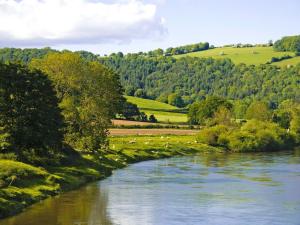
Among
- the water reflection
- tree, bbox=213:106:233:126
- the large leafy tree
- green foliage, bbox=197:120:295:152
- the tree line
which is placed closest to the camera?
the water reflection

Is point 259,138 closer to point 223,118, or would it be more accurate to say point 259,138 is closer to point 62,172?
point 223,118

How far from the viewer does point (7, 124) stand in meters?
69.4

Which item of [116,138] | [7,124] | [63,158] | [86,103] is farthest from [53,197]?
[116,138]

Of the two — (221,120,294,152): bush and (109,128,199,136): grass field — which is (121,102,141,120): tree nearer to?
(109,128,199,136): grass field

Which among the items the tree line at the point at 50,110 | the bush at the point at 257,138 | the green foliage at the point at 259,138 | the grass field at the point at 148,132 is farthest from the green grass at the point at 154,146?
the tree line at the point at 50,110

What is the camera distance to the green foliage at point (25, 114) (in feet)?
228

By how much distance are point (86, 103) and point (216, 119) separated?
61814 millimetres

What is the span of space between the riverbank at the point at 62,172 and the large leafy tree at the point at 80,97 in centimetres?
320

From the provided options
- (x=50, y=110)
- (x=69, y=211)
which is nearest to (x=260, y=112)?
(x=50, y=110)

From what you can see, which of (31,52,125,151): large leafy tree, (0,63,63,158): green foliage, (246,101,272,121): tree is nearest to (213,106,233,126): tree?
(246,101,272,121): tree

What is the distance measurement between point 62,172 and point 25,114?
299 inches

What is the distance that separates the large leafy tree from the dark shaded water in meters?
7.56

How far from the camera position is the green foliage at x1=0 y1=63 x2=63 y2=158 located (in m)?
69.6

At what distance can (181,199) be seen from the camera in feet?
206
